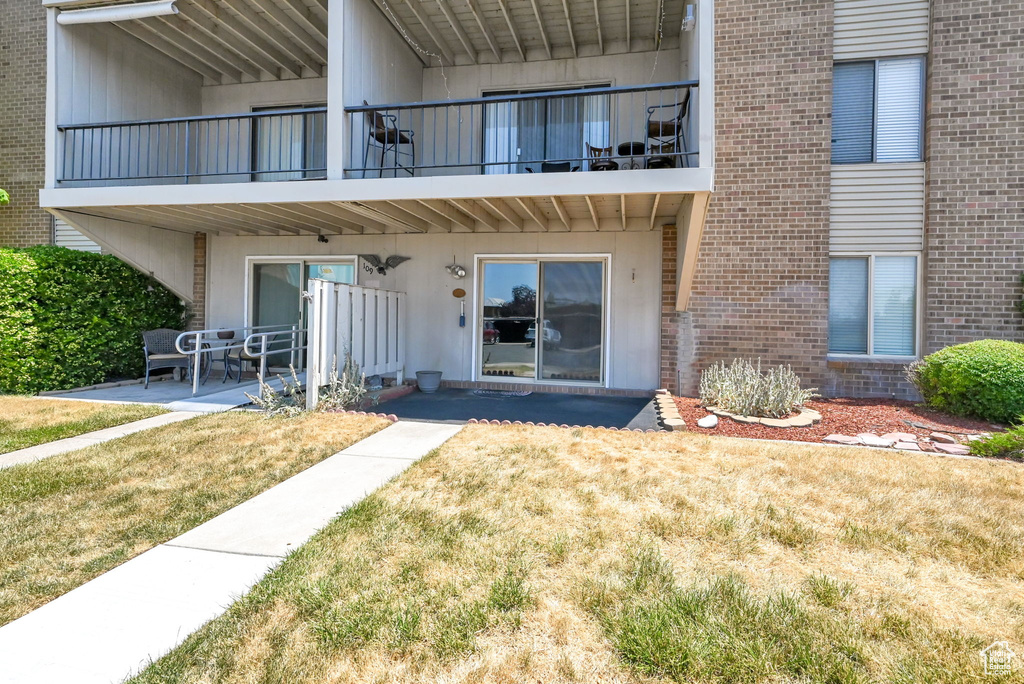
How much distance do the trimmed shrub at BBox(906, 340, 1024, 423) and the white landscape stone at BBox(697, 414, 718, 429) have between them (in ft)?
9.22

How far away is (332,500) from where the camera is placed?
3850 mm

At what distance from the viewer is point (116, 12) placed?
750 cm

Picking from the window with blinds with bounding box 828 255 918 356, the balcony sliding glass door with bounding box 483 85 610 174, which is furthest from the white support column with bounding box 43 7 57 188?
the window with blinds with bounding box 828 255 918 356

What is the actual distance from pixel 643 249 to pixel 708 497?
18.0ft

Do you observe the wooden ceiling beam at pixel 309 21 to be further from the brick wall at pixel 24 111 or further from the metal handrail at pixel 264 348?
the brick wall at pixel 24 111

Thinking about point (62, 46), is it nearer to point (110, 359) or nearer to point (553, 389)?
point (110, 359)

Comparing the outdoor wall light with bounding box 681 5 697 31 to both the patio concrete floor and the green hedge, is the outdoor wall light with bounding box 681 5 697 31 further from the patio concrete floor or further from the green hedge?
the green hedge

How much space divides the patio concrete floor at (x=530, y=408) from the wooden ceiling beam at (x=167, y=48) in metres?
6.84

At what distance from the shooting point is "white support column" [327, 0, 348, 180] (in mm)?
7043

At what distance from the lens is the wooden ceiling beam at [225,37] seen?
26.0 feet

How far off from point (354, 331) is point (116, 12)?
5.38 m

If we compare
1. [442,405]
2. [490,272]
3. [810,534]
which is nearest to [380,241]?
[490,272]

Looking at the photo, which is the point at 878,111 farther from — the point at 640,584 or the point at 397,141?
the point at 640,584

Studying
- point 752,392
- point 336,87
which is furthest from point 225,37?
point 752,392
